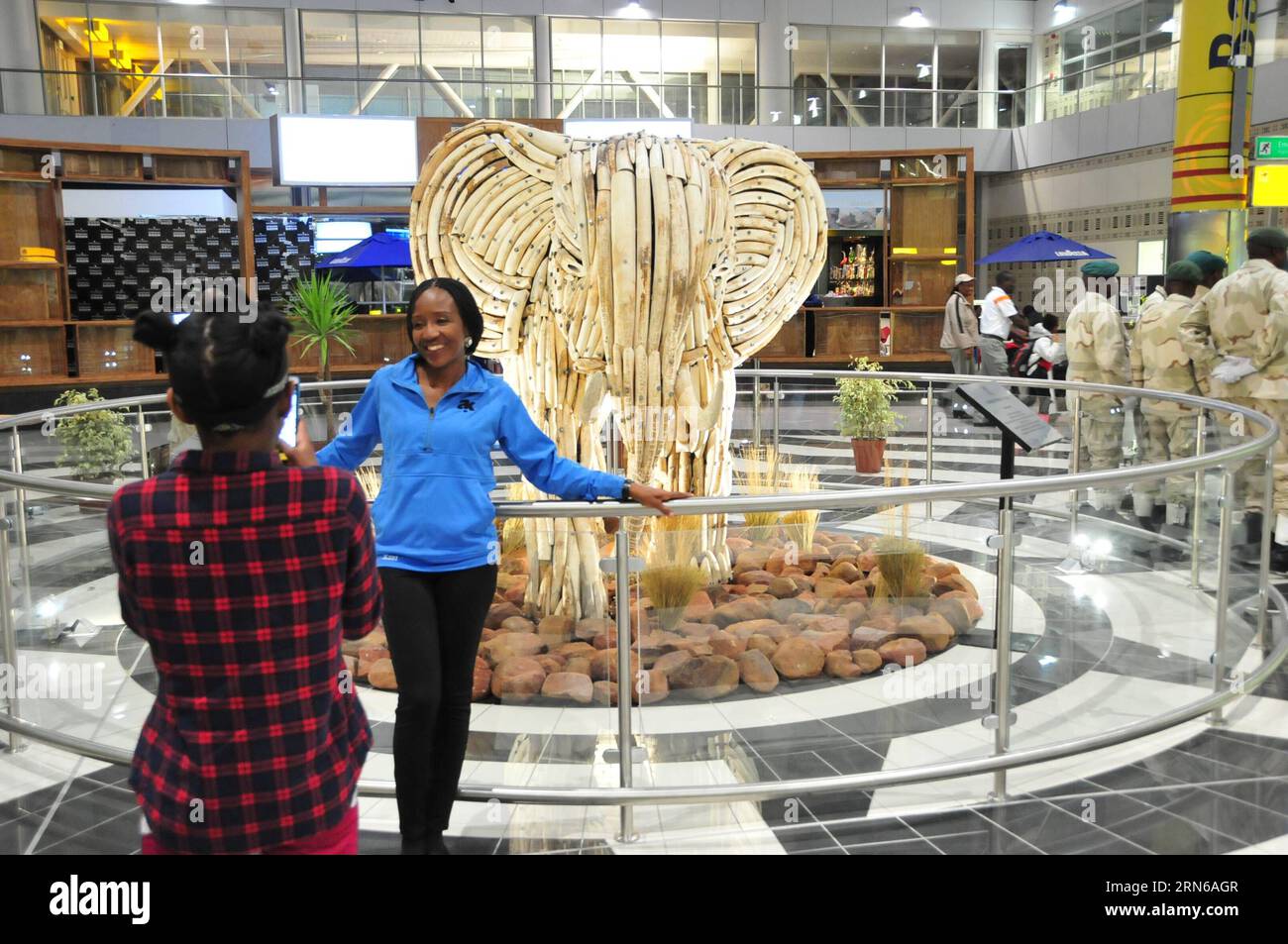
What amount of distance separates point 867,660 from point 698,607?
58 centimetres

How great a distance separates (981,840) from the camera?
3.07m

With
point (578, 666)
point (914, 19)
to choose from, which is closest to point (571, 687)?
point (578, 666)

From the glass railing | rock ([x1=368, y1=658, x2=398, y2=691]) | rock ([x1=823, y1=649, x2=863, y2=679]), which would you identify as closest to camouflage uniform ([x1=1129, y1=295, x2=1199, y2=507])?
the glass railing

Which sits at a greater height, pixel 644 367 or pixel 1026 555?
pixel 644 367

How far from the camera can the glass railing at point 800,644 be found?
3.16 metres

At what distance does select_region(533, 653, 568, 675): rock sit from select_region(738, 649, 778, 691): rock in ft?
1.70

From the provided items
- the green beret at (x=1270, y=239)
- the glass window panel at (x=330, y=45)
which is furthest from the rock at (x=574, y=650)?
the glass window panel at (x=330, y=45)

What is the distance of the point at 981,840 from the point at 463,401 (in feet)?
5.94

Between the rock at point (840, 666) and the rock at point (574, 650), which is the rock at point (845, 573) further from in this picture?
the rock at point (574, 650)

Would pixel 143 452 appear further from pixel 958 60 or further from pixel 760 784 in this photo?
pixel 958 60

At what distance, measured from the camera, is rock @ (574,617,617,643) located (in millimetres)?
3164
